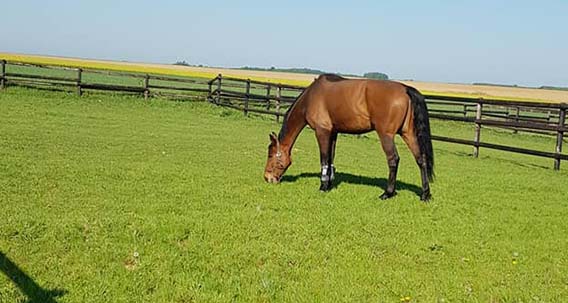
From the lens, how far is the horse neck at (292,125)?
337 inches

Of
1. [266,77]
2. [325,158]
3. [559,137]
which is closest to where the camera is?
[325,158]

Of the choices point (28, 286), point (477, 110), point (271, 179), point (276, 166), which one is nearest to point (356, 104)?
point (276, 166)

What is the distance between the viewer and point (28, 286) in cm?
425

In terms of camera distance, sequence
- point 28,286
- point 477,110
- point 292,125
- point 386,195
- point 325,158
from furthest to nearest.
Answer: point 477,110, point 292,125, point 325,158, point 386,195, point 28,286

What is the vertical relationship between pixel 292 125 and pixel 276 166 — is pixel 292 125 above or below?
above

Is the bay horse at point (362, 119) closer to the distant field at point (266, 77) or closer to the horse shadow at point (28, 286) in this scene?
the horse shadow at point (28, 286)

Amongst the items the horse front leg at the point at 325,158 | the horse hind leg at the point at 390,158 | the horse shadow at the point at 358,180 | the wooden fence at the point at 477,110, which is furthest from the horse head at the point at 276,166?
the wooden fence at the point at 477,110

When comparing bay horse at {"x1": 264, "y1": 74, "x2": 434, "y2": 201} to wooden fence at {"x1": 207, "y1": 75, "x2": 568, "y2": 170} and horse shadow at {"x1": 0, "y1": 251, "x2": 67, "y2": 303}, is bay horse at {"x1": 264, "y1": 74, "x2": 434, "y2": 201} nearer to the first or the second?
horse shadow at {"x1": 0, "y1": 251, "x2": 67, "y2": 303}

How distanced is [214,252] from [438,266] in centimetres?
200

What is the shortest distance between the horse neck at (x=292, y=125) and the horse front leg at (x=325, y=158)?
0.43 meters

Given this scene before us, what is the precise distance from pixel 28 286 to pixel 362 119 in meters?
4.88

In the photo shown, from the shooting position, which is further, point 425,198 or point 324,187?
point 324,187

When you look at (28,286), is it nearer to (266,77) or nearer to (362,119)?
(362,119)

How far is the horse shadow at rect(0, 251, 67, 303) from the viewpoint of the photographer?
4.08 metres
